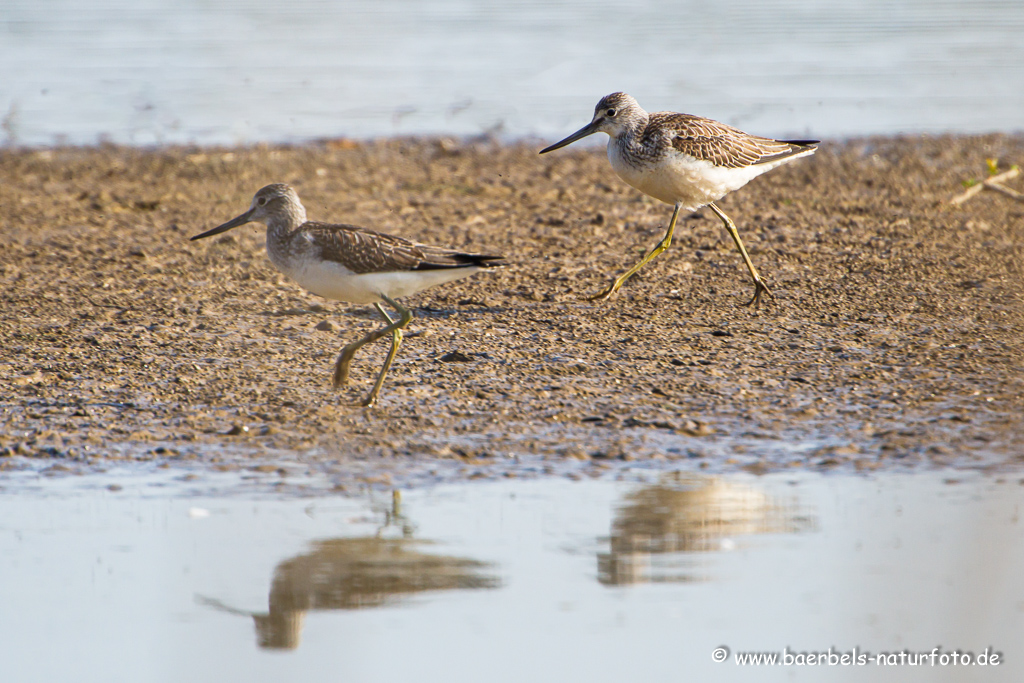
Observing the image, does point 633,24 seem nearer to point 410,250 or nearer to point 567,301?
point 567,301

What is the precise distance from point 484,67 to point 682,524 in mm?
13348

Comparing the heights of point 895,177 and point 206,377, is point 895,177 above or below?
above

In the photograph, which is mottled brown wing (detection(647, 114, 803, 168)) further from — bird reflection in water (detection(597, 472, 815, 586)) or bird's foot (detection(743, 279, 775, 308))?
bird reflection in water (detection(597, 472, 815, 586))

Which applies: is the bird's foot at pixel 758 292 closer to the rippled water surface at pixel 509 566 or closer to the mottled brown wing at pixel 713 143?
the mottled brown wing at pixel 713 143

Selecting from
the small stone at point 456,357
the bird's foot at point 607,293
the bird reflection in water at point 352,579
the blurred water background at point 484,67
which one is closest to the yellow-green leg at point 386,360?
the small stone at point 456,357

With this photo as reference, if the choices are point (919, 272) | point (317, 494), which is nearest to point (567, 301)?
point (919, 272)

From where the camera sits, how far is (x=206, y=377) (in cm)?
646

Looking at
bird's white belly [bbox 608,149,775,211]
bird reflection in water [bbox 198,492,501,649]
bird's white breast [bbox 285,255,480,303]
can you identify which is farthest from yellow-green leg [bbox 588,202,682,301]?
bird reflection in water [bbox 198,492,501,649]

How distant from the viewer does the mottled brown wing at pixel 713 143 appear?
25.8 feet

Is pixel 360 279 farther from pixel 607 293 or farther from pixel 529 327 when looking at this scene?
pixel 607 293

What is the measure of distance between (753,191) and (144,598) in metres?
7.65

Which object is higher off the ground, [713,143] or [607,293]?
[713,143]

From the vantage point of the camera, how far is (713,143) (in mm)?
7949

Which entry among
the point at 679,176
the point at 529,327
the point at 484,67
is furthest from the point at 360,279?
the point at 484,67
